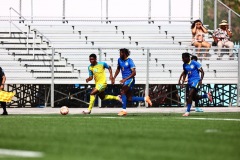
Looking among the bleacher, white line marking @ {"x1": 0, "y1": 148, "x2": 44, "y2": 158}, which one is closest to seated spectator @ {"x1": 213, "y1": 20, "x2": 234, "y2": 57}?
the bleacher

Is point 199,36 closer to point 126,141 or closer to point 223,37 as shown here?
point 223,37

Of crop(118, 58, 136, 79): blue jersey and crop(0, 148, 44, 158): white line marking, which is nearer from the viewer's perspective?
crop(0, 148, 44, 158): white line marking

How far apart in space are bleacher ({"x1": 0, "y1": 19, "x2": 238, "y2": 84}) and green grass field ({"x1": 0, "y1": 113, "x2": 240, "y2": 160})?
1491 centimetres

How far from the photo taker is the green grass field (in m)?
10.6

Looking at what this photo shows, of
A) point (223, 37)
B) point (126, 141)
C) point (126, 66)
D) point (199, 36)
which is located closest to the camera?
point (126, 141)

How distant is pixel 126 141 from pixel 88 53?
1980 cm

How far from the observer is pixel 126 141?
41.7ft

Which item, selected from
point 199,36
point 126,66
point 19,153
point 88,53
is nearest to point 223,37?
point 199,36

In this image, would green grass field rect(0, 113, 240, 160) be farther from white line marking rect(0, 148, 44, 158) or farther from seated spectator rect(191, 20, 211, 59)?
seated spectator rect(191, 20, 211, 59)

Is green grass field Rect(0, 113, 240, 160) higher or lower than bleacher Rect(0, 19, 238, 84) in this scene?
lower

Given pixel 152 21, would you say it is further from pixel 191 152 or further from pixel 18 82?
pixel 191 152

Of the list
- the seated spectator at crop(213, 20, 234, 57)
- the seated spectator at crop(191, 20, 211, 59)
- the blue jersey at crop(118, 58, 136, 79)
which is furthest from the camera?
the seated spectator at crop(213, 20, 234, 57)

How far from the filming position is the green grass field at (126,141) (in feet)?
34.7

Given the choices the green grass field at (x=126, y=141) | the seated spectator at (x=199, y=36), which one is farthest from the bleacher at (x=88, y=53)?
the green grass field at (x=126, y=141)
